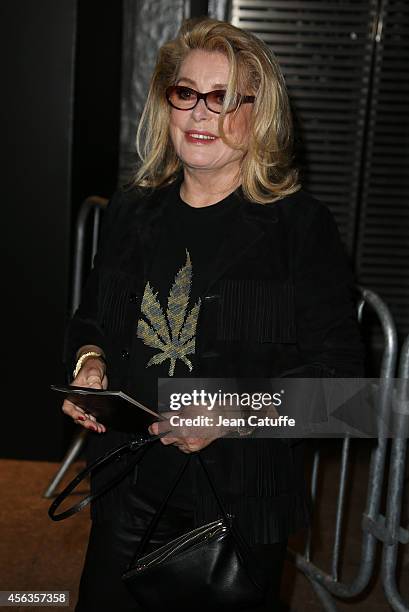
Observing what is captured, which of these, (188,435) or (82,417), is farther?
(82,417)

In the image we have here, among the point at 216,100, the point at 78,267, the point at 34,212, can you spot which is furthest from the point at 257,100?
the point at 34,212

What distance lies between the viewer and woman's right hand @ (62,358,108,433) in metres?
2.03

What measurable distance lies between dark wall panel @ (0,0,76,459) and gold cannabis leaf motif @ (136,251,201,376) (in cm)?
245

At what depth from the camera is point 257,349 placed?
2061mm

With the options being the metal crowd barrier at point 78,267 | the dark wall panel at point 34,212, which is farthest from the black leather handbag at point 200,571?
the dark wall panel at point 34,212

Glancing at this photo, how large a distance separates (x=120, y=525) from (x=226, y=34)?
1217 mm

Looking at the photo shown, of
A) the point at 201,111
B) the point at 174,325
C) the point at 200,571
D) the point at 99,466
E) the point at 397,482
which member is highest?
the point at 201,111

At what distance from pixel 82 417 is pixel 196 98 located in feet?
2.65

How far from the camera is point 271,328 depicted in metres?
2.04

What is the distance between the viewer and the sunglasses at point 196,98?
2090mm

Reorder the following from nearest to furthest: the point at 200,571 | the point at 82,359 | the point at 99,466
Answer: the point at 200,571, the point at 99,466, the point at 82,359

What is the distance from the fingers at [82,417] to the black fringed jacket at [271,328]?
121 millimetres

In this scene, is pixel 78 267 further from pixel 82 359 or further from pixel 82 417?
pixel 82 417

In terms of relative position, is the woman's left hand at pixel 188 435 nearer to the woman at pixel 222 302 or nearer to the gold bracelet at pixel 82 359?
the woman at pixel 222 302
